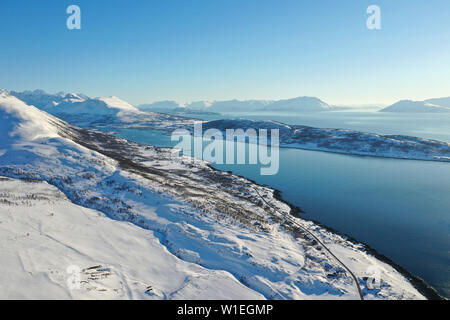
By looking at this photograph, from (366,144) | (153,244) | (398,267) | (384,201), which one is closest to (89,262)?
(153,244)

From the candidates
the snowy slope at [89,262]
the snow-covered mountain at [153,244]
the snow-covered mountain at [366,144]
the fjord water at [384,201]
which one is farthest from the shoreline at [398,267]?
the snow-covered mountain at [366,144]

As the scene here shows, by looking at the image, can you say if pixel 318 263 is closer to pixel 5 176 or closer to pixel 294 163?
pixel 5 176

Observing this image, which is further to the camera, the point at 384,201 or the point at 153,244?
the point at 384,201

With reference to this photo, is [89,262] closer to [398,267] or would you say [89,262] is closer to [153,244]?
[153,244]

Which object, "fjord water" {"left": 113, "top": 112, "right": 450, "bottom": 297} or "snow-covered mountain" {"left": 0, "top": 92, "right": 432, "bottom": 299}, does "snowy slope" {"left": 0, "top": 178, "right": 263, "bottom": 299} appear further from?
"fjord water" {"left": 113, "top": 112, "right": 450, "bottom": 297}

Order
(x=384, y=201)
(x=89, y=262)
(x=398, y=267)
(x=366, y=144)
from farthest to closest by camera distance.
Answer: (x=366, y=144)
(x=384, y=201)
(x=398, y=267)
(x=89, y=262)

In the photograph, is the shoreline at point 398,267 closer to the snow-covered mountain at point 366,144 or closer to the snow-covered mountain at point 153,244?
the snow-covered mountain at point 153,244
